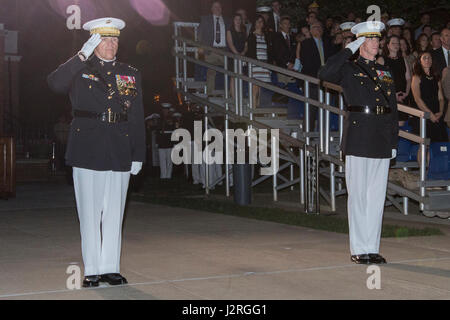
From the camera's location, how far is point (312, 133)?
12.8 metres

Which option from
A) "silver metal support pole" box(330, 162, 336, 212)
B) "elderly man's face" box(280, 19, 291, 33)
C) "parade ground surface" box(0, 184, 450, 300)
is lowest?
"parade ground surface" box(0, 184, 450, 300)

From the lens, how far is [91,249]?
21.9 feet

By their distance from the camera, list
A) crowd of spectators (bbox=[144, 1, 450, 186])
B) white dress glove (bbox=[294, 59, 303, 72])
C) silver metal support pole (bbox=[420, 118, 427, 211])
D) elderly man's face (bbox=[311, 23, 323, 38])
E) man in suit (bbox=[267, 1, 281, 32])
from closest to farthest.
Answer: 1. silver metal support pole (bbox=[420, 118, 427, 211])
2. crowd of spectators (bbox=[144, 1, 450, 186])
3. elderly man's face (bbox=[311, 23, 323, 38])
4. white dress glove (bbox=[294, 59, 303, 72])
5. man in suit (bbox=[267, 1, 281, 32])

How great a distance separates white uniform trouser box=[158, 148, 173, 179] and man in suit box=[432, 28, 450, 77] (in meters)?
9.02

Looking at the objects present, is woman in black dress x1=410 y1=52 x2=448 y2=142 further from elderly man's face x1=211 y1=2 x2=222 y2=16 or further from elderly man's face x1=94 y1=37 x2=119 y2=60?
elderly man's face x1=94 y1=37 x2=119 y2=60

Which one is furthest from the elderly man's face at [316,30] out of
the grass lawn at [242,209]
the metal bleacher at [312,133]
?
the grass lawn at [242,209]

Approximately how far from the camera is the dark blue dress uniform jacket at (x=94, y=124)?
21.6 ft

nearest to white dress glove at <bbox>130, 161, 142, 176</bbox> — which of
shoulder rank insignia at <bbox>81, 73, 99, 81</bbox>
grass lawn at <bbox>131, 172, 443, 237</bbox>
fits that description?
shoulder rank insignia at <bbox>81, 73, 99, 81</bbox>

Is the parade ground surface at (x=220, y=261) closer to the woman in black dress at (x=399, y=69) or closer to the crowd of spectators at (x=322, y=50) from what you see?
the crowd of spectators at (x=322, y=50)

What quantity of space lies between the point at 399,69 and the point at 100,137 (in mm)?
7517

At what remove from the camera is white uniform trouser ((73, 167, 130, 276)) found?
6637mm

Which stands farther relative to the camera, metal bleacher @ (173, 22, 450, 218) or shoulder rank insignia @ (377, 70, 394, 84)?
metal bleacher @ (173, 22, 450, 218)

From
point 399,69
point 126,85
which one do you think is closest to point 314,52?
point 399,69

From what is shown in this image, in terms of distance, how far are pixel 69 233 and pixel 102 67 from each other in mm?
3983
